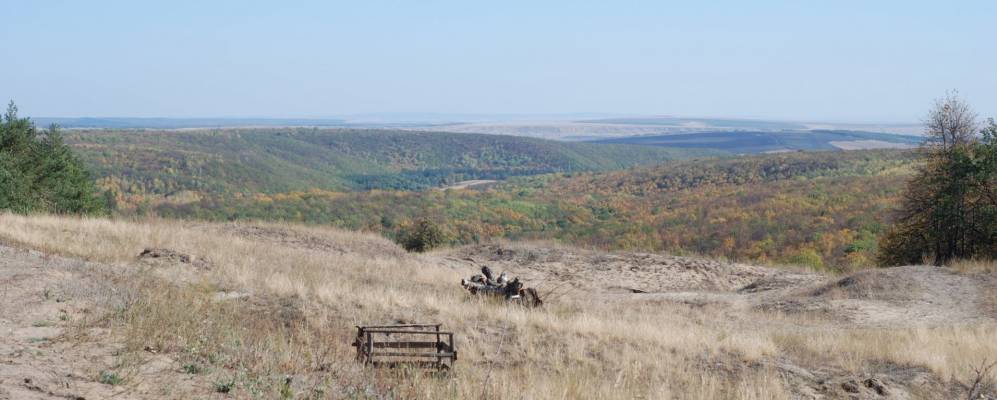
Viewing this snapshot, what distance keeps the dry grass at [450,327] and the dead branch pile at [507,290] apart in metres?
0.35

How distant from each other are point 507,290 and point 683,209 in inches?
1767

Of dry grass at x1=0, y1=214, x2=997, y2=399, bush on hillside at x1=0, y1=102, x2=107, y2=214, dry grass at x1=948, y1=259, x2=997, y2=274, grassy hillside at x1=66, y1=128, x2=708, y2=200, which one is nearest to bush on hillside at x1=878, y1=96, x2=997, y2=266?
dry grass at x1=948, y1=259, x2=997, y2=274

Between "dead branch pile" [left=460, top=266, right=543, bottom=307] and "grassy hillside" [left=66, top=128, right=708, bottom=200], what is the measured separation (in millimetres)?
74136

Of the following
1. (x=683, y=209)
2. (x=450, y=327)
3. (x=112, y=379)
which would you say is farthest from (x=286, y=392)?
(x=683, y=209)

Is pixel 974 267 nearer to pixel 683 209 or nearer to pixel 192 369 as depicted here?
pixel 192 369

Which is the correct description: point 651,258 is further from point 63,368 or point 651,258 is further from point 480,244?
point 63,368

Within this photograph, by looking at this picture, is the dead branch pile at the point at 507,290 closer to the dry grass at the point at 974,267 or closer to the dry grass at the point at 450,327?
the dry grass at the point at 450,327

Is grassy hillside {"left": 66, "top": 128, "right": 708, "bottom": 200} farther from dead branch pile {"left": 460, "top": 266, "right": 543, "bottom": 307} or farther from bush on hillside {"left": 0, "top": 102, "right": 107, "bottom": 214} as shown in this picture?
dead branch pile {"left": 460, "top": 266, "right": 543, "bottom": 307}

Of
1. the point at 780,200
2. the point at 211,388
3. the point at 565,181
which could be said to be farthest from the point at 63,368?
the point at 565,181

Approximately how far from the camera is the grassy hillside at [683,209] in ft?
139

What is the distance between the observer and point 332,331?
420 inches

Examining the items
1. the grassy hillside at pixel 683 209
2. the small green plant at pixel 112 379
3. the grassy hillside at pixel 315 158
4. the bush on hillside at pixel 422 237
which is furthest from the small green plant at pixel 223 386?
the grassy hillside at pixel 315 158

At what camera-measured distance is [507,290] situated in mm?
15086

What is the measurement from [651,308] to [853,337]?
4.74 meters
